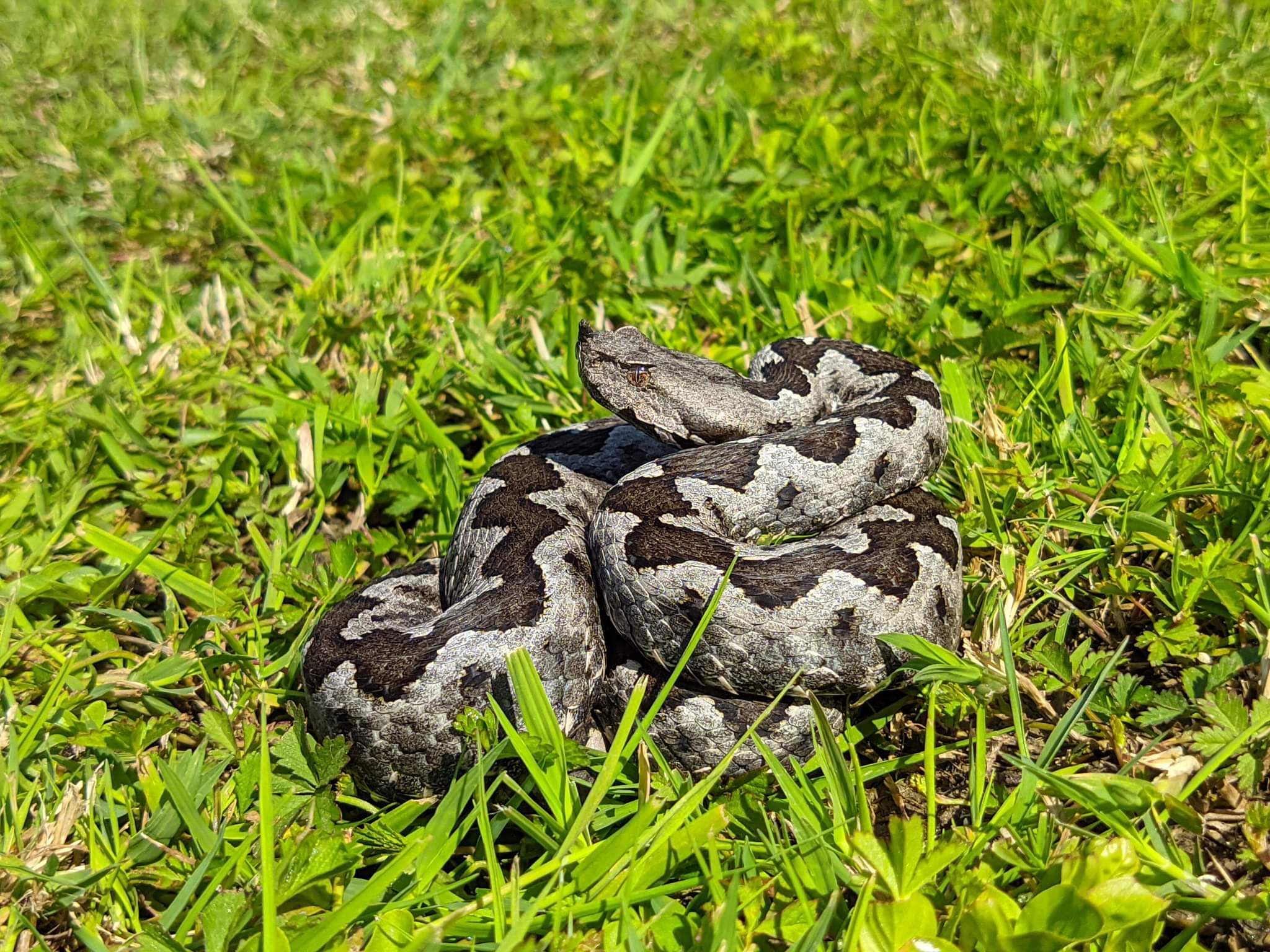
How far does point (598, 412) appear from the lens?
18.8ft

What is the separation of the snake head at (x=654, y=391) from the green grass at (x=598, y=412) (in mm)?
1052

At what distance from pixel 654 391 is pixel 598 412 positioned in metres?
1.19

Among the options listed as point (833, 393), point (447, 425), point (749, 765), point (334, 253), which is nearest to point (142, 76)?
point (334, 253)

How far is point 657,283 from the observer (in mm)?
6410

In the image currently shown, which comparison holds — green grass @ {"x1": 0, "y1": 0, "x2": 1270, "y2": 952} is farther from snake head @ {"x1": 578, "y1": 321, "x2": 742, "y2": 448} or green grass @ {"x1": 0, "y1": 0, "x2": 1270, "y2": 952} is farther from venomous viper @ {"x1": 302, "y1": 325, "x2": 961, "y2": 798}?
snake head @ {"x1": 578, "y1": 321, "x2": 742, "y2": 448}

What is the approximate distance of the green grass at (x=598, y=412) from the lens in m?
3.22

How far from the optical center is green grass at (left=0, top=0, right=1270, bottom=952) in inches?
127

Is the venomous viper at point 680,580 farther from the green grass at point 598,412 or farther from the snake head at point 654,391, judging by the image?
the green grass at point 598,412

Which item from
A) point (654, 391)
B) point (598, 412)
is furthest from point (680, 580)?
point (598, 412)

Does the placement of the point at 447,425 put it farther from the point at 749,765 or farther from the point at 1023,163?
the point at 1023,163

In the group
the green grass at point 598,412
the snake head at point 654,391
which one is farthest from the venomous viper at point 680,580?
the green grass at point 598,412

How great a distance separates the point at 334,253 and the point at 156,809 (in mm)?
3889

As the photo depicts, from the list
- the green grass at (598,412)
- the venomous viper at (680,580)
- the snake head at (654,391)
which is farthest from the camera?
the snake head at (654,391)

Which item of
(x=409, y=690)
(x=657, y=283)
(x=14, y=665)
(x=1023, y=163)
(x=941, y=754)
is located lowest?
(x=14, y=665)
